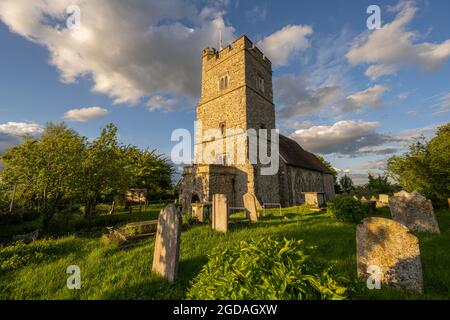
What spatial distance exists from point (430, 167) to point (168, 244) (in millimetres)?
15241

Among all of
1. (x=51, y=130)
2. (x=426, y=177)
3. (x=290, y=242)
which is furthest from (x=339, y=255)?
(x=51, y=130)

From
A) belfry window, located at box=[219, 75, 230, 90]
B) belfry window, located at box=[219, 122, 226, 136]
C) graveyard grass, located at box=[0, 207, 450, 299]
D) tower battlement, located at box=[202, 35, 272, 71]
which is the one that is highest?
tower battlement, located at box=[202, 35, 272, 71]

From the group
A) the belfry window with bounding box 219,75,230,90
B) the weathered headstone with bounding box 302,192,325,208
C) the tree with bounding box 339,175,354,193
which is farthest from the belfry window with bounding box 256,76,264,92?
the tree with bounding box 339,175,354,193

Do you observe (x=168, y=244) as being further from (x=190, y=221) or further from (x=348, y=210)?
(x=348, y=210)

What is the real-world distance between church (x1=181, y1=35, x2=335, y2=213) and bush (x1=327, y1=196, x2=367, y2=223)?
6483 millimetres

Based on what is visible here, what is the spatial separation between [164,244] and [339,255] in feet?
14.0

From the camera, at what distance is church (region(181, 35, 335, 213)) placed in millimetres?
16688

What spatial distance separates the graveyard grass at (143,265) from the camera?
3814mm

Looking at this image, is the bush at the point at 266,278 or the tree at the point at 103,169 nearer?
the bush at the point at 266,278

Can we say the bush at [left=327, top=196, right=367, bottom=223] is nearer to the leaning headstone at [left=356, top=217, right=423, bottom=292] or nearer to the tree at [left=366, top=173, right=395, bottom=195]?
the leaning headstone at [left=356, top=217, right=423, bottom=292]

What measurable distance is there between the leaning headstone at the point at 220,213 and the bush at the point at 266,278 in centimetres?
531

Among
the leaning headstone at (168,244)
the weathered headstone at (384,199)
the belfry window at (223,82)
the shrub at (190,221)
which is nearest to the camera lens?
the leaning headstone at (168,244)

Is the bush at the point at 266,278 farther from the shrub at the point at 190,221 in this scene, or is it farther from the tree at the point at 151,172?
the tree at the point at 151,172

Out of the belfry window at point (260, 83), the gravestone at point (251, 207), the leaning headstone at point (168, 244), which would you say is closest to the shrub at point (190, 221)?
the gravestone at point (251, 207)
